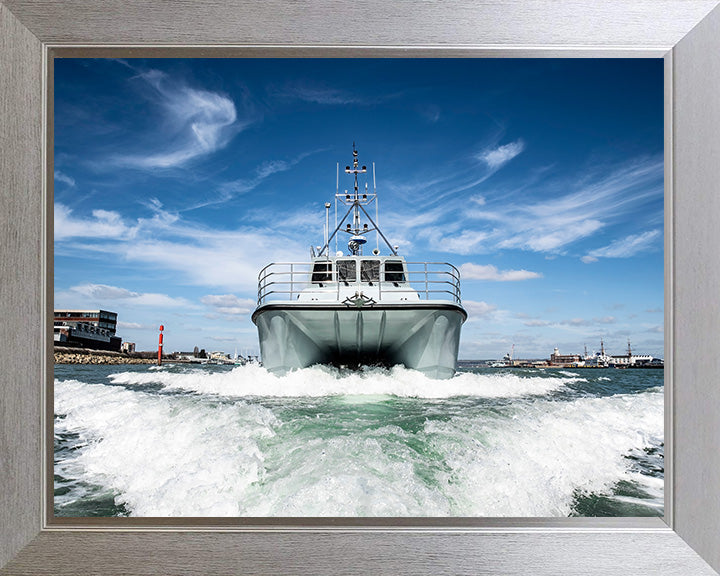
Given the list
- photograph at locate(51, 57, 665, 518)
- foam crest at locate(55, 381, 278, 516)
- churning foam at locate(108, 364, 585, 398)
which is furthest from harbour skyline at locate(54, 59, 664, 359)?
churning foam at locate(108, 364, 585, 398)

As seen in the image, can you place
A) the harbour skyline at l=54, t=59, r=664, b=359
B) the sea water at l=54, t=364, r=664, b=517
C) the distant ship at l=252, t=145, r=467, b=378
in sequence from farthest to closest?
the distant ship at l=252, t=145, r=467, b=378 → the harbour skyline at l=54, t=59, r=664, b=359 → the sea water at l=54, t=364, r=664, b=517

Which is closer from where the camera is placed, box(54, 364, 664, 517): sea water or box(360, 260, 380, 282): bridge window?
box(54, 364, 664, 517): sea water

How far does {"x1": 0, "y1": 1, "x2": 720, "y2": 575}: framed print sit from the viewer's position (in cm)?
115

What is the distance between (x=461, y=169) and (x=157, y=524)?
6.55 ft

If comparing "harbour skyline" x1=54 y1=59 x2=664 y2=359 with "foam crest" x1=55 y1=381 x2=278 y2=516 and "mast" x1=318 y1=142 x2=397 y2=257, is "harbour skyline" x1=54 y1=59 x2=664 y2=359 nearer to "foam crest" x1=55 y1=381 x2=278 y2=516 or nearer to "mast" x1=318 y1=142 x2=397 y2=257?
"foam crest" x1=55 y1=381 x2=278 y2=516

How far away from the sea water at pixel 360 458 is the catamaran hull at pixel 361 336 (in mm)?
649

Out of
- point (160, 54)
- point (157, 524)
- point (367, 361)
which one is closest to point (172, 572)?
point (157, 524)

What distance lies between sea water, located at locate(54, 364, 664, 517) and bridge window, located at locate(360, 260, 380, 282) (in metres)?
1.63

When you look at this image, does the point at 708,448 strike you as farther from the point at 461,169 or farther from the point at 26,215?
the point at 26,215

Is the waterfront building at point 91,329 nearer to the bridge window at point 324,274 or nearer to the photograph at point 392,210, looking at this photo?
the photograph at point 392,210

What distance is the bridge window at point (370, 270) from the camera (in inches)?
184

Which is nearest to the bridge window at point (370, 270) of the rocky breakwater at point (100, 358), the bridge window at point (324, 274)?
the bridge window at point (324, 274)

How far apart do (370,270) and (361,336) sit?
1.04m

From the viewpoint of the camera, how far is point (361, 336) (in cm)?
384
